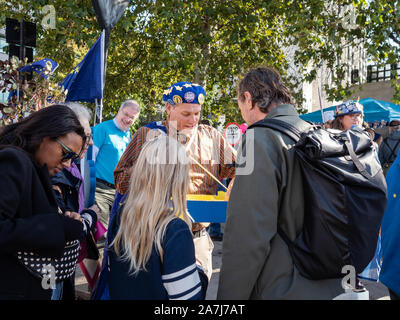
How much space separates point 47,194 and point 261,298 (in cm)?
97

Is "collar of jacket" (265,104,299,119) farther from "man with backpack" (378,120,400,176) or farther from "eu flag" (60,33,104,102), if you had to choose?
"man with backpack" (378,120,400,176)

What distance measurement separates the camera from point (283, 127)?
159cm

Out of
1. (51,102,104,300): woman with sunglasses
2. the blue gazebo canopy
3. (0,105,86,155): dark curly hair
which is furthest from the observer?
the blue gazebo canopy

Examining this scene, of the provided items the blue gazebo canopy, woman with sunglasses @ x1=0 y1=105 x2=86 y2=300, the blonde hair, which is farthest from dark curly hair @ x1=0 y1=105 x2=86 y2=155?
the blue gazebo canopy

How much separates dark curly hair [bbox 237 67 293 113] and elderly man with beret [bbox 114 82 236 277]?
791 millimetres

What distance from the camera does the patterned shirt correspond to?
2492 millimetres

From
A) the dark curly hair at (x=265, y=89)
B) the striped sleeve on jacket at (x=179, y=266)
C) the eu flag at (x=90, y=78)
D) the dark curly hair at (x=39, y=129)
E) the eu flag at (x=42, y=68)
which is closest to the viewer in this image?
the striped sleeve on jacket at (x=179, y=266)

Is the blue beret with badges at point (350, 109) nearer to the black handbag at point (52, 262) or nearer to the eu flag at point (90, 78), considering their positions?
the eu flag at point (90, 78)

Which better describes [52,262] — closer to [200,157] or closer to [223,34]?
[200,157]

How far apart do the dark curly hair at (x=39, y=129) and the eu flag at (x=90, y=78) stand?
259 cm

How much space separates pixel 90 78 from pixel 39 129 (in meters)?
2.85

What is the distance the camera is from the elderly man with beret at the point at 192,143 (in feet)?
8.23

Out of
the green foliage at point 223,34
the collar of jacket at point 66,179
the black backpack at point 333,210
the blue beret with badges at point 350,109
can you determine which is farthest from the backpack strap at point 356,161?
the green foliage at point 223,34
